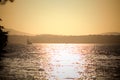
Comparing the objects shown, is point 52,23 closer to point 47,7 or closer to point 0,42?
point 47,7

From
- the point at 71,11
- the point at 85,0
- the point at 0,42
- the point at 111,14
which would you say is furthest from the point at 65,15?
the point at 0,42

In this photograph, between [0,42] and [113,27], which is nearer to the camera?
[113,27]

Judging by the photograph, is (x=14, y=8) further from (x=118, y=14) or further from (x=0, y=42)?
(x=118, y=14)

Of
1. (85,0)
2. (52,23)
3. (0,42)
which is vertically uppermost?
(85,0)

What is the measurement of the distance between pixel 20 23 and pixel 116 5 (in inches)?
171

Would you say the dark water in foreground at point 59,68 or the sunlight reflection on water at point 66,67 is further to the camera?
the sunlight reflection on water at point 66,67

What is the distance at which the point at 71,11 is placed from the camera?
12602 millimetres

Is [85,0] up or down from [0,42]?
up

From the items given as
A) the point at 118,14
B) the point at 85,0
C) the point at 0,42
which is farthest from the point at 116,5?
the point at 0,42

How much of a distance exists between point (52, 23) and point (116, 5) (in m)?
3.00

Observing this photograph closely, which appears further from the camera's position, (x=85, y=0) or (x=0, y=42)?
(x=0, y=42)

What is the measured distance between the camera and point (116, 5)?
12.3 metres

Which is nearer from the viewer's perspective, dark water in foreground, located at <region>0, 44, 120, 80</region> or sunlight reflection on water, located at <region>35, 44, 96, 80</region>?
dark water in foreground, located at <region>0, 44, 120, 80</region>

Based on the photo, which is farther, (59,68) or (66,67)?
(66,67)
